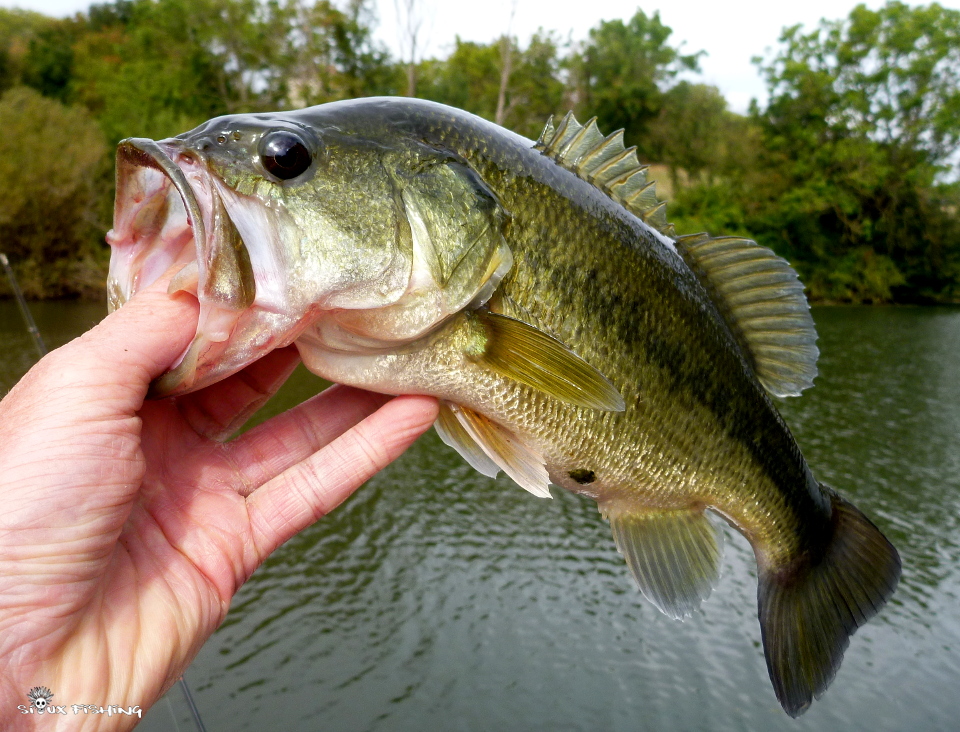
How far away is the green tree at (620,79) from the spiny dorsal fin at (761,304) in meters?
41.5

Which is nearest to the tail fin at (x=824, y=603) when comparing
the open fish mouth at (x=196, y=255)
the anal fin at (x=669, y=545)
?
the anal fin at (x=669, y=545)

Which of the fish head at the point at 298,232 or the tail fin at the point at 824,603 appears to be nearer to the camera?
the fish head at the point at 298,232

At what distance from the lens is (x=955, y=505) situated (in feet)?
39.4

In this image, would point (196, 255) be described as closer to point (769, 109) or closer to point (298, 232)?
point (298, 232)

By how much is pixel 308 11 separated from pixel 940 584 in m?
32.9

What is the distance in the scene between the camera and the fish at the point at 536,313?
1.56 metres

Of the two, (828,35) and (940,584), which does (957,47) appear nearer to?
(828,35)

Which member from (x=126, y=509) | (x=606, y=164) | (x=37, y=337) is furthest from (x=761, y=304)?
(x=37, y=337)

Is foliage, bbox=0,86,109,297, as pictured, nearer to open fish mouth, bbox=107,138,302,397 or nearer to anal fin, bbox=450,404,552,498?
open fish mouth, bbox=107,138,302,397

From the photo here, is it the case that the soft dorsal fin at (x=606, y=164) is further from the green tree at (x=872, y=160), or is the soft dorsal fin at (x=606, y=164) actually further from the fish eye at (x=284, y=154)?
the green tree at (x=872, y=160)

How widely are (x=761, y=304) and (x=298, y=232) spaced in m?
1.53

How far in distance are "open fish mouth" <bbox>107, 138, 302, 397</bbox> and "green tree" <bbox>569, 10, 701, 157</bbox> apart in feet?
139

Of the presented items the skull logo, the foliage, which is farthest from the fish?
the foliage

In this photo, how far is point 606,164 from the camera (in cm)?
214
